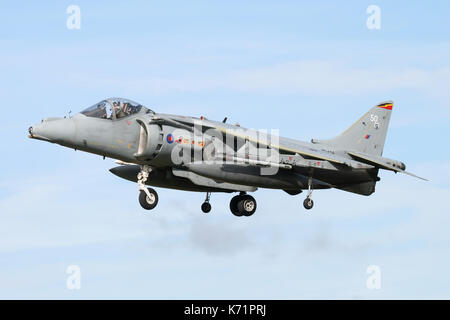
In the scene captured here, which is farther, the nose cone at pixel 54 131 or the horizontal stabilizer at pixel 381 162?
the horizontal stabilizer at pixel 381 162

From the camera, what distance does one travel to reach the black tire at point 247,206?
33312 millimetres

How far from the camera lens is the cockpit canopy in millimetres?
31203

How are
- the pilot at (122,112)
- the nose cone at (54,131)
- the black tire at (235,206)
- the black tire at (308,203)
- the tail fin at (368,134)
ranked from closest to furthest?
1. the nose cone at (54,131)
2. the pilot at (122,112)
3. the black tire at (308,203)
4. the black tire at (235,206)
5. the tail fin at (368,134)

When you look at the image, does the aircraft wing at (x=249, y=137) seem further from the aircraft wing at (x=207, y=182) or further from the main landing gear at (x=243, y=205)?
the main landing gear at (x=243, y=205)

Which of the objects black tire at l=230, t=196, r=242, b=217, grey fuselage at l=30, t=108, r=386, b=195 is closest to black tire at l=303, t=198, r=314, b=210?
grey fuselage at l=30, t=108, r=386, b=195

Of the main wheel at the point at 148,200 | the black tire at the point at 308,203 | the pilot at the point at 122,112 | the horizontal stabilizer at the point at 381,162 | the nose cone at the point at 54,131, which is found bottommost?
the black tire at the point at 308,203

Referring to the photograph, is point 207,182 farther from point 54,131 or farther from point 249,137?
point 54,131

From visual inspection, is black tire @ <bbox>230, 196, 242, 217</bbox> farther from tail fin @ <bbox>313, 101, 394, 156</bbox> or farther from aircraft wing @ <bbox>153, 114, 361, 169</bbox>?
tail fin @ <bbox>313, 101, 394, 156</bbox>

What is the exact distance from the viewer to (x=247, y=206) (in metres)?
33.3

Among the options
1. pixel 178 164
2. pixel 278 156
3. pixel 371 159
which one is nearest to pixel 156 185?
pixel 178 164

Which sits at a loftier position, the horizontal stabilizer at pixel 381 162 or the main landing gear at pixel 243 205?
the horizontal stabilizer at pixel 381 162

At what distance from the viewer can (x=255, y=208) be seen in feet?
110

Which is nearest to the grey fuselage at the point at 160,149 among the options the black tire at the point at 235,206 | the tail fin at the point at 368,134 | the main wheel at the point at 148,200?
the black tire at the point at 235,206

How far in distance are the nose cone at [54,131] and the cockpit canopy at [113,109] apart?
0.91 meters
